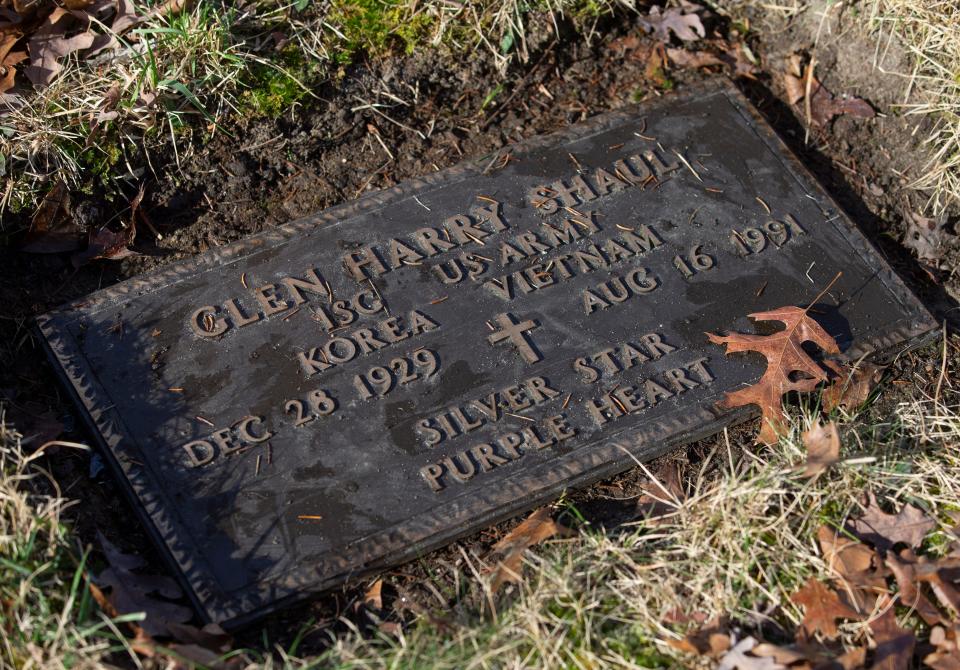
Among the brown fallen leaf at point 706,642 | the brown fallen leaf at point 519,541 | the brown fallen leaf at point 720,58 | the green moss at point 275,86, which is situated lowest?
the brown fallen leaf at point 519,541

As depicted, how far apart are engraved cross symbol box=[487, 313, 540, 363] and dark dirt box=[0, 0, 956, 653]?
18.1 inches

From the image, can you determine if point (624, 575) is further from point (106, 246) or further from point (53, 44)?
point (53, 44)

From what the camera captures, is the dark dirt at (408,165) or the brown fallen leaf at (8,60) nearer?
the dark dirt at (408,165)

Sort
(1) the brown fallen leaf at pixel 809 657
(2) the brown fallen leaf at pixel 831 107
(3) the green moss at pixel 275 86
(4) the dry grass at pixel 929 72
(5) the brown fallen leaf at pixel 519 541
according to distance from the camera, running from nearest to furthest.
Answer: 1. (1) the brown fallen leaf at pixel 809 657
2. (5) the brown fallen leaf at pixel 519 541
3. (3) the green moss at pixel 275 86
4. (4) the dry grass at pixel 929 72
5. (2) the brown fallen leaf at pixel 831 107

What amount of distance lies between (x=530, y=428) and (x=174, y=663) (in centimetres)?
116

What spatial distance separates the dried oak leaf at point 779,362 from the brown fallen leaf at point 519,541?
2.15 ft

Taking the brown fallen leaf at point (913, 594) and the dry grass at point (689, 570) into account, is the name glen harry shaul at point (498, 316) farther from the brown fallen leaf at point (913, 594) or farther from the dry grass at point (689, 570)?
the brown fallen leaf at point (913, 594)

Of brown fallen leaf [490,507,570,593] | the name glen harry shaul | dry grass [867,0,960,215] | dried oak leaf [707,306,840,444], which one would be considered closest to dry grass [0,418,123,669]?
the name glen harry shaul

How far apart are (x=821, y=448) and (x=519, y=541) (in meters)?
0.90

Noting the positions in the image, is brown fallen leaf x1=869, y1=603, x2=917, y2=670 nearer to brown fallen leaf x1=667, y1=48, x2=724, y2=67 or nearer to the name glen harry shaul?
the name glen harry shaul

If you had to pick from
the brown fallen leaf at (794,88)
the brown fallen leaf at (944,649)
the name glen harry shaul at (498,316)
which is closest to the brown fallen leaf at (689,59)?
the brown fallen leaf at (794,88)

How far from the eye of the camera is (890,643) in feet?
8.10

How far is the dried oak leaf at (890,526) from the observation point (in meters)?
2.70

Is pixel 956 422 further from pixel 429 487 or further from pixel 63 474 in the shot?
pixel 63 474
